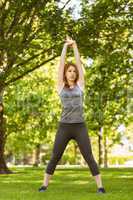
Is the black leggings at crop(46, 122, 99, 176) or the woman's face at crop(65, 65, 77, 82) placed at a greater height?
the woman's face at crop(65, 65, 77, 82)

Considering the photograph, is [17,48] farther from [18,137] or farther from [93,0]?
[18,137]

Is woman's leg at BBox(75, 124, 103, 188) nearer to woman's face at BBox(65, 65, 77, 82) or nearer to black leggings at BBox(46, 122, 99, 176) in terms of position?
Result: black leggings at BBox(46, 122, 99, 176)

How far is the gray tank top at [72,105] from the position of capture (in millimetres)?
10656

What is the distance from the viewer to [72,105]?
419 inches

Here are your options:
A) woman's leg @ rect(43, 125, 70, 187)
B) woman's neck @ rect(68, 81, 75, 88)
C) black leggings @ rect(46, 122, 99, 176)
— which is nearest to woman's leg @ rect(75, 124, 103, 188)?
black leggings @ rect(46, 122, 99, 176)

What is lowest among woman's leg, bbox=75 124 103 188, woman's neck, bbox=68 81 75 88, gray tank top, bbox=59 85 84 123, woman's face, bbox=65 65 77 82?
woman's leg, bbox=75 124 103 188

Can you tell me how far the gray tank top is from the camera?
10656 millimetres

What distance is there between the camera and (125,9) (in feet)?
66.4

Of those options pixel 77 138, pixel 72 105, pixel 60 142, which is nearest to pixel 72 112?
pixel 72 105

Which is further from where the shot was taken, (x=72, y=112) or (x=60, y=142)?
(x=60, y=142)

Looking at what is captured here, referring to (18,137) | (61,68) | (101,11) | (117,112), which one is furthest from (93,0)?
(18,137)

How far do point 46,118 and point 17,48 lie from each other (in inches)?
1061

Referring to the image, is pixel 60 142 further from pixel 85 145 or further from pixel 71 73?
pixel 71 73

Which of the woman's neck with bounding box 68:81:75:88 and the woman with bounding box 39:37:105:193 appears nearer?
the woman with bounding box 39:37:105:193
